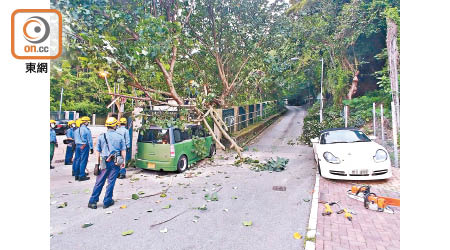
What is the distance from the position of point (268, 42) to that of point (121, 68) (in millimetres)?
8617

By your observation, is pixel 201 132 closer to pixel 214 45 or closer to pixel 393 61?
pixel 214 45

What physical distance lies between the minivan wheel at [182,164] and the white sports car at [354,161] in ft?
13.3

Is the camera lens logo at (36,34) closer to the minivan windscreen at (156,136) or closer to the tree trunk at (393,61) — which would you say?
the minivan windscreen at (156,136)

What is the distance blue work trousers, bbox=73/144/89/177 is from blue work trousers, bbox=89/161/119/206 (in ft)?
7.75

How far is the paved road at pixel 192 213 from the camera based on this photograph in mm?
3523

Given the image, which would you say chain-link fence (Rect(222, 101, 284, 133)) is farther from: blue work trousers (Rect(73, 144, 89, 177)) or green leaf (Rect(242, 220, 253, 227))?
green leaf (Rect(242, 220, 253, 227))

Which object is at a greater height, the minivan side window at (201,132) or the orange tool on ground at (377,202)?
the minivan side window at (201,132)

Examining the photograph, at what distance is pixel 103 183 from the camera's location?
4898mm

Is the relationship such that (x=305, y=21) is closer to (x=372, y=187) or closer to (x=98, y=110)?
(x=372, y=187)

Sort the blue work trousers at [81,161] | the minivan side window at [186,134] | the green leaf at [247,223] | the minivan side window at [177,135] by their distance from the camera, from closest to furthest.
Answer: the green leaf at [247,223], the blue work trousers at [81,161], the minivan side window at [177,135], the minivan side window at [186,134]

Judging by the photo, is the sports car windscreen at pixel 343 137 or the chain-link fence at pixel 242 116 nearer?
the sports car windscreen at pixel 343 137

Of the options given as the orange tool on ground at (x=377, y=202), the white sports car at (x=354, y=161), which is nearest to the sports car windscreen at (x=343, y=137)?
the white sports car at (x=354, y=161)

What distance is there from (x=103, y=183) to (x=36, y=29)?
3027mm

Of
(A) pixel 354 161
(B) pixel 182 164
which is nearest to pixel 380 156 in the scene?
(A) pixel 354 161
